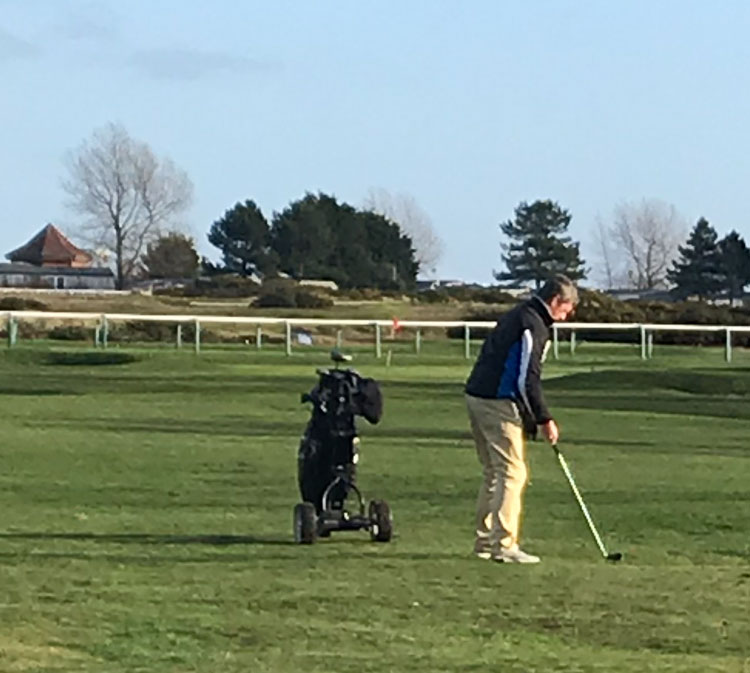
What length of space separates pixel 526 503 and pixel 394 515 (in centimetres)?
174

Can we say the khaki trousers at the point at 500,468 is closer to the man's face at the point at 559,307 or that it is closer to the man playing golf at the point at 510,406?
the man playing golf at the point at 510,406

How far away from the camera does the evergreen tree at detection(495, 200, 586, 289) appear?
122812 millimetres

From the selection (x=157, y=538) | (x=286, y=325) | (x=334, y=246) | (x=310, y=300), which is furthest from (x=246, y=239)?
(x=157, y=538)

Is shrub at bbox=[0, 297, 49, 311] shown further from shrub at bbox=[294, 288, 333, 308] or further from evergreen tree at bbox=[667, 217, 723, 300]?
evergreen tree at bbox=[667, 217, 723, 300]

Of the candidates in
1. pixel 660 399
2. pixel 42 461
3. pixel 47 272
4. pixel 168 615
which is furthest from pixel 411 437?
pixel 47 272

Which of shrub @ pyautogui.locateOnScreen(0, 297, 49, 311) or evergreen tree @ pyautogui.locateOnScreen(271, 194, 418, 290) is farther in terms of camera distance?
evergreen tree @ pyautogui.locateOnScreen(271, 194, 418, 290)

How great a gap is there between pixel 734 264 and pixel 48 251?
5176 cm

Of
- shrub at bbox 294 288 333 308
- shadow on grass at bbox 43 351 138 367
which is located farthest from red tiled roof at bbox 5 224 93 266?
shadow on grass at bbox 43 351 138 367

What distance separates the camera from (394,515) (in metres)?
15.9

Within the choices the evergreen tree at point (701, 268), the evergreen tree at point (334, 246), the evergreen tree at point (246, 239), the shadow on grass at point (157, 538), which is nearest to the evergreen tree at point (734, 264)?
the evergreen tree at point (701, 268)

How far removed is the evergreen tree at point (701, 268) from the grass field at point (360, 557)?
8966 cm

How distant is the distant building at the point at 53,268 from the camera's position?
128000 mm

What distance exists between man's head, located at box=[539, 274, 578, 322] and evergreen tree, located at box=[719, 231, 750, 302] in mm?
103311

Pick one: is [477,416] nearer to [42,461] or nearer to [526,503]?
[526,503]
